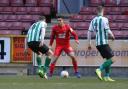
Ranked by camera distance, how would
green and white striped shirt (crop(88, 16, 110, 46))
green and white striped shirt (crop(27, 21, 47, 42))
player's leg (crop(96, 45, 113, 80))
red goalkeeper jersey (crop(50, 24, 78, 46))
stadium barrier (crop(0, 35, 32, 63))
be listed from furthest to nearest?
stadium barrier (crop(0, 35, 32, 63))
red goalkeeper jersey (crop(50, 24, 78, 46))
green and white striped shirt (crop(27, 21, 47, 42))
green and white striped shirt (crop(88, 16, 110, 46))
player's leg (crop(96, 45, 113, 80))

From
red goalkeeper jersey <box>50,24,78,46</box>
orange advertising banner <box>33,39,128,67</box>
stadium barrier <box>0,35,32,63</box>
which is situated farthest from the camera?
stadium barrier <box>0,35,32,63</box>

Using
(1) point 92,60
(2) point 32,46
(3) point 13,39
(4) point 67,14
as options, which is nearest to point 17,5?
(4) point 67,14

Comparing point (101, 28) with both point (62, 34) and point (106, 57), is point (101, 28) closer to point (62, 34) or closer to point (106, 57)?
point (106, 57)

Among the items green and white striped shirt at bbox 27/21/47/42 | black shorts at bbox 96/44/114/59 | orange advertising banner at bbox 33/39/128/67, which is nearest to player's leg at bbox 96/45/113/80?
black shorts at bbox 96/44/114/59

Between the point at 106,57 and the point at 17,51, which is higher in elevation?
the point at 106,57

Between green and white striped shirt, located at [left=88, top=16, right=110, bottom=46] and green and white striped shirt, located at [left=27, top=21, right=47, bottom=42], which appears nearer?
green and white striped shirt, located at [left=88, top=16, right=110, bottom=46]

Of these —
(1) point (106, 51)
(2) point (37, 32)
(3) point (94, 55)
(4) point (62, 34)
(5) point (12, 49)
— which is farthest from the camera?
(5) point (12, 49)

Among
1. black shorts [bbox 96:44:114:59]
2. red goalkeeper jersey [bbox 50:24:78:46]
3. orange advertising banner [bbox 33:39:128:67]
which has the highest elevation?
red goalkeeper jersey [bbox 50:24:78:46]

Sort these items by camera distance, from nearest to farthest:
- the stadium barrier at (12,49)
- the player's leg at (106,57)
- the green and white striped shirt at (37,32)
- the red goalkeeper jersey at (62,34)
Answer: the player's leg at (106,57), the green and white striped shirt at (37,32), the red goalkeeper jersey at (62,34), the stadium barrier at (12,49)

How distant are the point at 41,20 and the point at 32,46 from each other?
697 mm

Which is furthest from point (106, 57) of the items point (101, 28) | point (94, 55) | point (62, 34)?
point (94, 55)

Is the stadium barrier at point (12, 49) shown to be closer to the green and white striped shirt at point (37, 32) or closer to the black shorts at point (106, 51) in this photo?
the green and white striped shirt at point (37, 32)

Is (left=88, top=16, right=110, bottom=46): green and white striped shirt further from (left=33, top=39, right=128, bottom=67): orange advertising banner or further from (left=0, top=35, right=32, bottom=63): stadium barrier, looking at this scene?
(left=0, top=35, right=32, bottom=63): stadium barrier

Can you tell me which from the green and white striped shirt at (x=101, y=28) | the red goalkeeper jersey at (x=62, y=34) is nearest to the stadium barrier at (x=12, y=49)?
the red goalkeeper jersey at (x=62, y=34)
